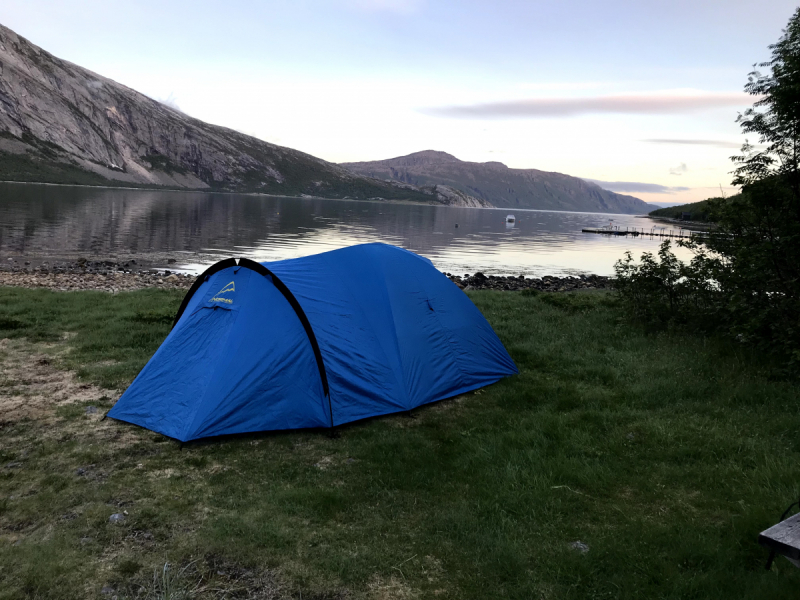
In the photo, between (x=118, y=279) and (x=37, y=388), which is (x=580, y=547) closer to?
(x=37, y=388)

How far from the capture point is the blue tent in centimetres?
750

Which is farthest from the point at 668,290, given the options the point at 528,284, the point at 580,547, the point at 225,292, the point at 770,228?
the point at 528,284

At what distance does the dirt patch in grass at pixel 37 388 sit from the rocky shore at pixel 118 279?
9845 millimetres

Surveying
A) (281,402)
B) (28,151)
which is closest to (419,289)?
(281,402)

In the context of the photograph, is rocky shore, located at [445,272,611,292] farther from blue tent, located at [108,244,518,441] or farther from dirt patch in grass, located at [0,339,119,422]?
dirt patch in grass, located at [0,339,119,422]

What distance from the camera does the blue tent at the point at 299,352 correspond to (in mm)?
7504

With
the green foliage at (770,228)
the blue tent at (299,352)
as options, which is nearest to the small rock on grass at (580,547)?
the blue tent at (299,352)

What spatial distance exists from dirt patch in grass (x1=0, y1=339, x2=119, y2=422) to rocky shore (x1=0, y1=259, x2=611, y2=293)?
32.3ft

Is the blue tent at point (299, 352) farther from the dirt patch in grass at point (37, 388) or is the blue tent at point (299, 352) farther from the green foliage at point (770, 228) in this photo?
the green foliage at point (770, 228)

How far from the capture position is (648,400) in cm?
851

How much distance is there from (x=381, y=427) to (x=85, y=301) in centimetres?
1216

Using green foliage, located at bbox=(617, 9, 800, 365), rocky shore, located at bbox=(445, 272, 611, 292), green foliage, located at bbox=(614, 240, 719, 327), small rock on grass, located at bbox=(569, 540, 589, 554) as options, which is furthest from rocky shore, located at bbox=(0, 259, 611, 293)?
small rock on grass, located at bbox=(569, 540, 589, 554)

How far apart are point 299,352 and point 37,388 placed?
4.80 meters

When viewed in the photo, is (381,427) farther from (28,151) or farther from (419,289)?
(28,151)
